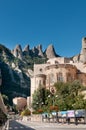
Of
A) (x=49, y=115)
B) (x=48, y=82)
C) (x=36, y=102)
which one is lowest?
(x=49, y=115)

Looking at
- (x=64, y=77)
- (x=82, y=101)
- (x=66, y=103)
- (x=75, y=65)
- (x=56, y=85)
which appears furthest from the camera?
(x=75, y=65)

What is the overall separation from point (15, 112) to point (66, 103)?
4058 inches

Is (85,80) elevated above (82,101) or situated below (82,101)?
above

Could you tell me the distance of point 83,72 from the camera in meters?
110

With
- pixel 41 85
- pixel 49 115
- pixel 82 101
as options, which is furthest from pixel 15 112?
pixel 82 101

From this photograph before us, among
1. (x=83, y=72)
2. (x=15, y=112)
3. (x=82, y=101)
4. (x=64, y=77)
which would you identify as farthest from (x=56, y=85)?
(x=15, y=112)

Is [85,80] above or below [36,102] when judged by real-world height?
above

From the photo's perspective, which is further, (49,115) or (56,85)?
(56,85)

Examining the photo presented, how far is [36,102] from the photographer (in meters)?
101

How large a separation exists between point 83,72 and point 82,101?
175ft

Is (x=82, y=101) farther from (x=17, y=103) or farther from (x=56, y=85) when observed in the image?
(x=17, y=103)

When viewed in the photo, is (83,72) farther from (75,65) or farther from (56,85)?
(56,85)

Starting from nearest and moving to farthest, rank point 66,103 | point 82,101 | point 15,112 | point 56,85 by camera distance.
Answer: point 82,101 → point 66,103 → point 56,85 → point 15,112

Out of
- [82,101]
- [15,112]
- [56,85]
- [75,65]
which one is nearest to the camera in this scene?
[82,101]
